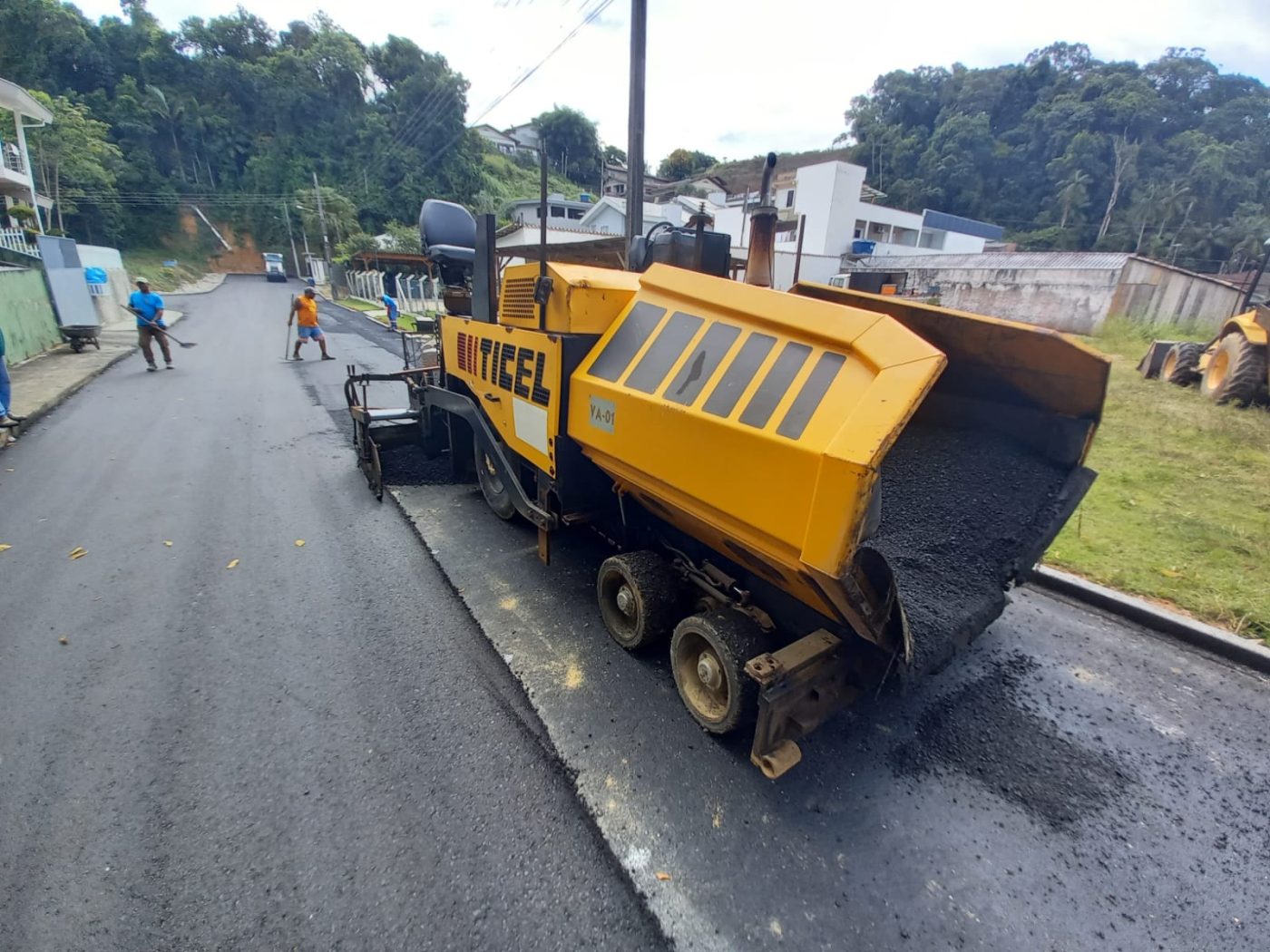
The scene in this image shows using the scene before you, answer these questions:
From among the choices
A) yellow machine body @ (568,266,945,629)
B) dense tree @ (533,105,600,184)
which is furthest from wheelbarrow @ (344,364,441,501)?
dense tree @ (533,105,600,184)

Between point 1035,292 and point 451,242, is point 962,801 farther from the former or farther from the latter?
point 1035,292

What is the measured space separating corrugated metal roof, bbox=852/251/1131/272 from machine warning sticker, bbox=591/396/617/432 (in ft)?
87.9

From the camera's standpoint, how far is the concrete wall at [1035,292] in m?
21.9

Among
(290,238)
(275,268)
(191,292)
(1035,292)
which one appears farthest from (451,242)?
(290,238)

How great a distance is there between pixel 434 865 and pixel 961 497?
308 cm

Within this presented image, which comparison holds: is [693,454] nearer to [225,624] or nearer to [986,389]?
[986,389]

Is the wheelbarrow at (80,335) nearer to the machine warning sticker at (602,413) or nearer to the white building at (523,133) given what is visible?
the machine warning sticker at (602,413)

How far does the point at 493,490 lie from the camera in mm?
5008

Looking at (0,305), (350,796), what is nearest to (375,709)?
(350,796)

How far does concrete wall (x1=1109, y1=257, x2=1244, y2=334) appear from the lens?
21312mm

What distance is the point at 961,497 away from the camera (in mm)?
3178

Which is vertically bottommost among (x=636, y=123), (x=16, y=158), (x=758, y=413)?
(x=758, y=413)

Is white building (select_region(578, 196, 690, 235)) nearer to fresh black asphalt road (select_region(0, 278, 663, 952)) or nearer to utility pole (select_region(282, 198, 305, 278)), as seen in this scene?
utility pole (select_region(282, 198, 305, 278))

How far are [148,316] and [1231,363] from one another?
1786 cm
